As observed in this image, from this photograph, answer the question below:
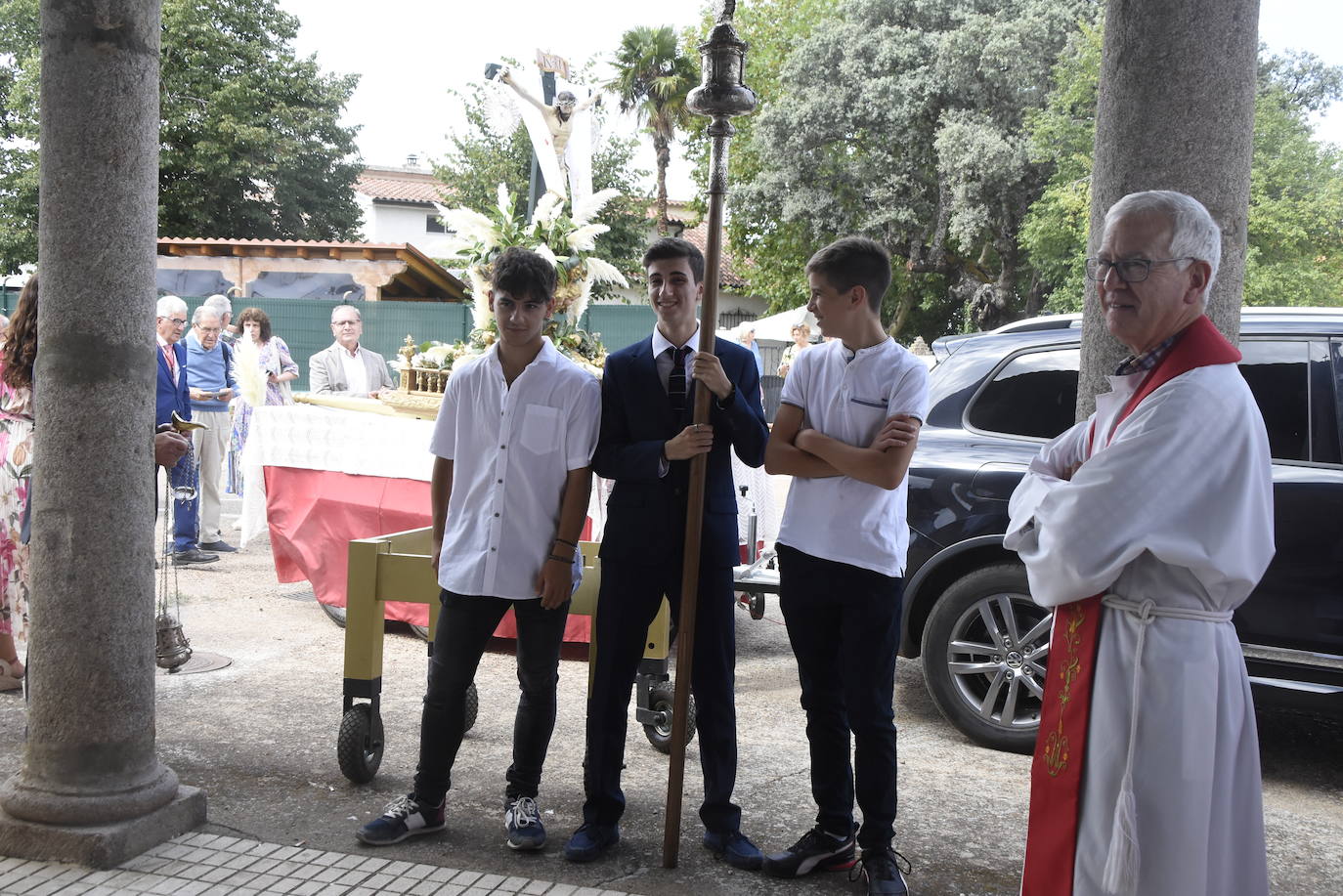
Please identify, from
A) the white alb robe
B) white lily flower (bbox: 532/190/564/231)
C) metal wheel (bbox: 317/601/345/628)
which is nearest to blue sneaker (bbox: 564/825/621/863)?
the white alb robe

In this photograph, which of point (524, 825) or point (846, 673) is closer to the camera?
point (846, 673)

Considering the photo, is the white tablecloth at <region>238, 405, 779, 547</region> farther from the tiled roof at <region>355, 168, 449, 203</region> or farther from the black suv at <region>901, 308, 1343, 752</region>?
the tiled roof at <region>355, 168, 449, 203</region>

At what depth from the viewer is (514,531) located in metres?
4.00

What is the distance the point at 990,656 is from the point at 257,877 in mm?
3049

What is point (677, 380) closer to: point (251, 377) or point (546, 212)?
point (546, 212)

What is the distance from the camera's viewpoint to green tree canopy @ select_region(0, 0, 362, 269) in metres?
33.1

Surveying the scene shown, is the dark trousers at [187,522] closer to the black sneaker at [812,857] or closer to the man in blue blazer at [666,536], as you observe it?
the man in blue blazer at [666,536]

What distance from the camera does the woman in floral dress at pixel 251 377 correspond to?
1114 centimetres

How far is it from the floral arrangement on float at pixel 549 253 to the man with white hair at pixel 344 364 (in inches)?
76.5

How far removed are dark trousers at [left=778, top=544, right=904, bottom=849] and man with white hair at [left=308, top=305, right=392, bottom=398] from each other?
5.93m

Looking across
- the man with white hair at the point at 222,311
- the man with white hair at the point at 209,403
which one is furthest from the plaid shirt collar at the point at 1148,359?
the man with white hair at the point at 222,311

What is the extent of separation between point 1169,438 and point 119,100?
312 centimetres

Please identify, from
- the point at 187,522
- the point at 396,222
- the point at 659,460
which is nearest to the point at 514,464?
the point at 659,460

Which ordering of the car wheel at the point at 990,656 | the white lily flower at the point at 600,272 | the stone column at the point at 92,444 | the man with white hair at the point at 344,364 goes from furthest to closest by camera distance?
the man with white hair at the point at 344,364
the white lily flower at the point at 600,272
the car wheel at the point at 990,656
the stone column at the point at 92,444
